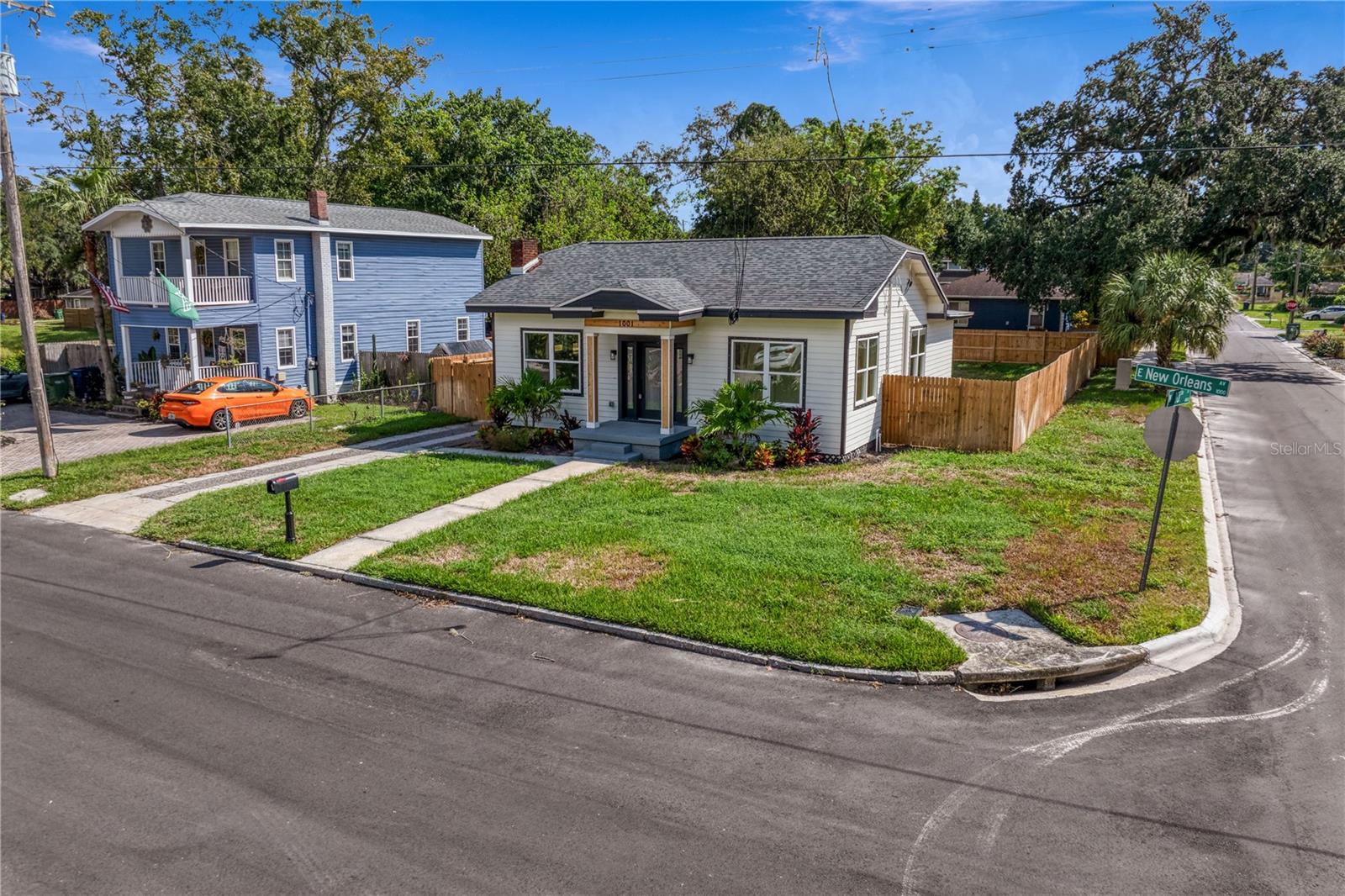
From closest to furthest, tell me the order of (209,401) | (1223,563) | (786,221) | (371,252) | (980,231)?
(1223,563) → (209,401) → (371,252) → (980,231) → (786,221)

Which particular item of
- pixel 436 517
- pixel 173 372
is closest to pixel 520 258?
pixel 436 517

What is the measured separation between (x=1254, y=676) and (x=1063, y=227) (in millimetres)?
31523

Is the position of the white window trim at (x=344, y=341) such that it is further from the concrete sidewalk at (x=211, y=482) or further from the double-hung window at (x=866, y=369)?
the double-hung window at (x=866, y=369)

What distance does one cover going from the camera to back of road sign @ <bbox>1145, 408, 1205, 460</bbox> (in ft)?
35.9

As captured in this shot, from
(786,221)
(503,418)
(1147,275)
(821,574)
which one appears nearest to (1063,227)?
(1147,275)

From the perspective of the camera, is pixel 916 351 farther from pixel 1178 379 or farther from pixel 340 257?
pixel 340 257

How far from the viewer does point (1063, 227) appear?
37062 mm

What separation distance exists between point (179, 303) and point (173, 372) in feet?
8.45

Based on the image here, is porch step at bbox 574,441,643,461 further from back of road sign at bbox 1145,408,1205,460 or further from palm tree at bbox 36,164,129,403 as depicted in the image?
palm tree at bbox 36,164,129,403

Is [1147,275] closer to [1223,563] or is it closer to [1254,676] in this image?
[1223,563]

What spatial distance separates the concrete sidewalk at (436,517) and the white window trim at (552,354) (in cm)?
311

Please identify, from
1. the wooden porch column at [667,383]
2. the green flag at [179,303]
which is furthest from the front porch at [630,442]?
the green flag at [179,303]

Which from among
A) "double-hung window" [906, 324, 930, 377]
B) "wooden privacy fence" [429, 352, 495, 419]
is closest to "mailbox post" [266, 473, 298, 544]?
"wooden privacy fence" [429, 352, 495, 419]

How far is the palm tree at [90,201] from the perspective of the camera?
2892cm
